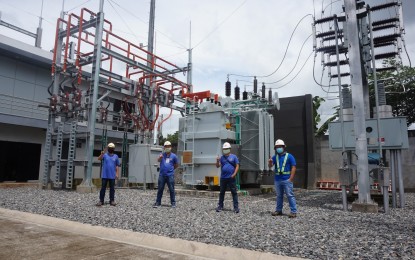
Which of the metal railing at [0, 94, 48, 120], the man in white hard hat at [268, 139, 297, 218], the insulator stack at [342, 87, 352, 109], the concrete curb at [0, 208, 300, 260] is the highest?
the metal railing at [0, 94, 48, 120]

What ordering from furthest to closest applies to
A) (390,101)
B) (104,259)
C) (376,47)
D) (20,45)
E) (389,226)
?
(390,101) → (20,45) → (376,47) → (389,226) → (104,259)

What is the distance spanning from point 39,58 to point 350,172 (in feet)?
53.6

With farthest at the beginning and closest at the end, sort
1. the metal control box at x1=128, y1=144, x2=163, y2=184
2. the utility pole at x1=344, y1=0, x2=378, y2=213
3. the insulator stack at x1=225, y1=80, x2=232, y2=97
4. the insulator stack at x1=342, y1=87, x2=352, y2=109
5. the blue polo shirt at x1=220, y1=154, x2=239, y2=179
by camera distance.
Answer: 1. the metal control box at x1=128, y1=144, x2=163, y2=184
2. the insulator stack at x1=225, y1=80, x2=232, y2=97
3. the insulator stack at x1=342, y1=87, x2=352, y2=109
4. the utility pole at x1=344, y1=0, x2=378, y2=213
5. the blue polo shirt at x1=220, y1=154, x2=239, y2=179

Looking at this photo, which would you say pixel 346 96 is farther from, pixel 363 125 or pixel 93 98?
pixel 93 98

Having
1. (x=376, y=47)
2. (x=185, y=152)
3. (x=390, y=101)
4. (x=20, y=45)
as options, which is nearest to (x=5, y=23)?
(x=20, y=45)

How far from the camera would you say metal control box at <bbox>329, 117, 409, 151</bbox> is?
336 inches

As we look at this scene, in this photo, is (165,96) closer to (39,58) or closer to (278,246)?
(39,58)

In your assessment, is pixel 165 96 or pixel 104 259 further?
pixel 165 96

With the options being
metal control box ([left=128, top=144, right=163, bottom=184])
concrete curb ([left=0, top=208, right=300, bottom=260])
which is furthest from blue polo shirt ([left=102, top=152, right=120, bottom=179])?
metal control box ([left=128, top=144, right=163, bottom=184])

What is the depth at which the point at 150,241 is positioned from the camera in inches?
188

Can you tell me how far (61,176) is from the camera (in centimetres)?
1405

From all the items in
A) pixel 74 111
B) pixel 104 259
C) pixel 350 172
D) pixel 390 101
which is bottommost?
pixel 104 259

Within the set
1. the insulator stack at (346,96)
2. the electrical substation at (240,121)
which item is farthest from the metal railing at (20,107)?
the insulator stack at (346,96)

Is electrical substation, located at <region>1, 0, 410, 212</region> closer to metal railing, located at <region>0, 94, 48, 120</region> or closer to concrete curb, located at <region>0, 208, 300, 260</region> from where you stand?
metal railing, located at <region>0, 94, 48, 120</region>
